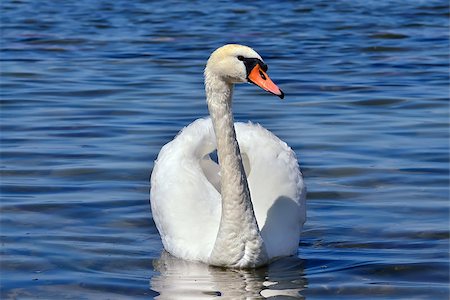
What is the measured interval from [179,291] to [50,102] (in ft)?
19.2

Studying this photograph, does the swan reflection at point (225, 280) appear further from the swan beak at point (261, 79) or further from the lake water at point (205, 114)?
the swan beak at point (261, 79)

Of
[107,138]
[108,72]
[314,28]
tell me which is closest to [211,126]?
[107,138]

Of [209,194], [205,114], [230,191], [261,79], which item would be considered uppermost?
[261,79]

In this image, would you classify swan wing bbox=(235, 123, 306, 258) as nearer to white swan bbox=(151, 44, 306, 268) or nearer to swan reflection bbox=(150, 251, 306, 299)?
white swan bbox=(151, 44, 306, 268)

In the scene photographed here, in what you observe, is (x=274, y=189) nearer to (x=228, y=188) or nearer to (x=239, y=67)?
(x=228, y=188)

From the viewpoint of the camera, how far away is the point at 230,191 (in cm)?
655

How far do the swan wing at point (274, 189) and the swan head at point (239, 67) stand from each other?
67 centimetres

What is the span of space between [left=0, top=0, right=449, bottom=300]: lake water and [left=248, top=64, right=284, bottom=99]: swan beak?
103 centimetres

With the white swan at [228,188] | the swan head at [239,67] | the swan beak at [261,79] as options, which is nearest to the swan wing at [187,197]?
the white swan at [228,188]

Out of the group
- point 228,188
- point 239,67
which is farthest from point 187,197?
point 239,67

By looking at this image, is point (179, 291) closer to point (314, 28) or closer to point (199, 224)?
point (199, 224)

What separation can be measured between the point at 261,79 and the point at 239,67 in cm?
16

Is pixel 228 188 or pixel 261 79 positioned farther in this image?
pixel 228 188

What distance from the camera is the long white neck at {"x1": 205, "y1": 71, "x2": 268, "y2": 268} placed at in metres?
6.52
